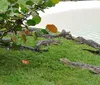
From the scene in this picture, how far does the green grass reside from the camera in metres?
3.76

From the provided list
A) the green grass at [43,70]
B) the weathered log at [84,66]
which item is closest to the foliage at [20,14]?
the green grass at [43,70]

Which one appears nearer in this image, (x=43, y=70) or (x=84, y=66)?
(x=43, y=70)

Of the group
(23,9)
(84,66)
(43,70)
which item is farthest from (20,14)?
(84,66)

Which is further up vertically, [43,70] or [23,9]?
[23,9]

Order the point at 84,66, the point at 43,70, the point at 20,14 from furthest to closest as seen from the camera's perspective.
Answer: the point at 84,66 < the point at 43,70 < the point at 20,14

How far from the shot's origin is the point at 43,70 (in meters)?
4.11

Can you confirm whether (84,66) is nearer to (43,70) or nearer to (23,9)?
(43,70)

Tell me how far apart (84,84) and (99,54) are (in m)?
1.72

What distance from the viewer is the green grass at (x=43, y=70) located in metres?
3.76

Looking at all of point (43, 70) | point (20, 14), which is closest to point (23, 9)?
point (20, 14)

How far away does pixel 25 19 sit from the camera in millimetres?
3791

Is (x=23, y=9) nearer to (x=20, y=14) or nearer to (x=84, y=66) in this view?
(x=20, y=14)

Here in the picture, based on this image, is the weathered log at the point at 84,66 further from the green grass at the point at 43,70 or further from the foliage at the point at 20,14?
the foliage at the point at 20,14

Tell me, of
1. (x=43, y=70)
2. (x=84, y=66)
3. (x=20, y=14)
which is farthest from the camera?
(x=84, y=66)
